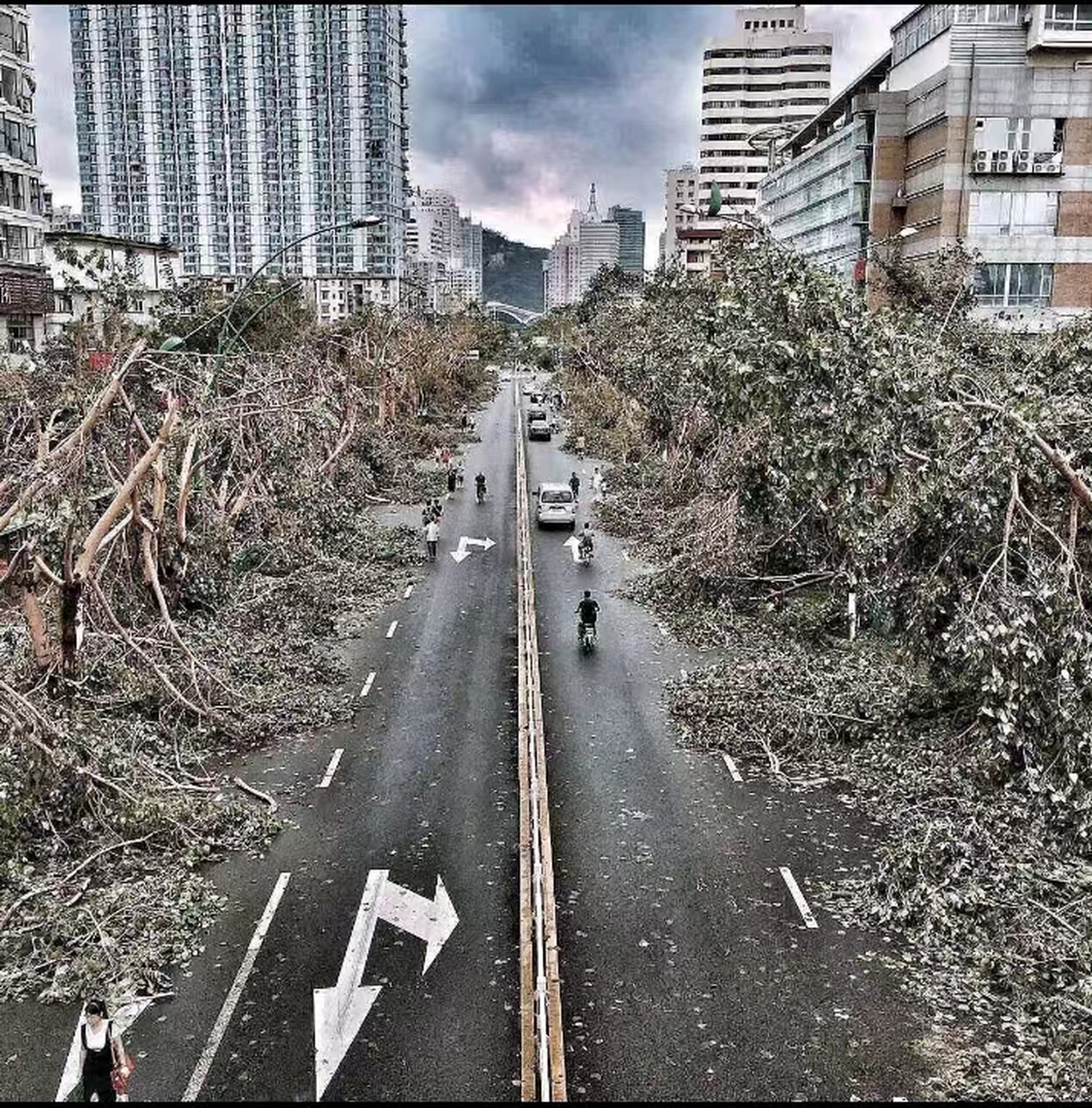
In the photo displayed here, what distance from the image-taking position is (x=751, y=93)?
142250 mm

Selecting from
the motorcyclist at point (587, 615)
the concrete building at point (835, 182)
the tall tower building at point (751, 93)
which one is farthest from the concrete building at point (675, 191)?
the motorcyclist at point (587, 615)

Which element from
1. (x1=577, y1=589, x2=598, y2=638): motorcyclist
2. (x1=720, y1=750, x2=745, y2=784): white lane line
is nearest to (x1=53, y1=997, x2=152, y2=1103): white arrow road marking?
(x1=720, y1=750, x2=745, y2=784): white lane line

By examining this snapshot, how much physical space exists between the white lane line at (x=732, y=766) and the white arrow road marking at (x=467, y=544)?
52.2 feet

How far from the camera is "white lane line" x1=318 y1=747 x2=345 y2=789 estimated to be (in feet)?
51.6

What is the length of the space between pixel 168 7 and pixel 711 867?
162 m

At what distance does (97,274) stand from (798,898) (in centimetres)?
3751

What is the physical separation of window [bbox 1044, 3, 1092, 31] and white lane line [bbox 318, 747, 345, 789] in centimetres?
4537

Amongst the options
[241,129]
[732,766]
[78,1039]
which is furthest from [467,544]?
[241,129]

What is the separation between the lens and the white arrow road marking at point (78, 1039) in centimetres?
936

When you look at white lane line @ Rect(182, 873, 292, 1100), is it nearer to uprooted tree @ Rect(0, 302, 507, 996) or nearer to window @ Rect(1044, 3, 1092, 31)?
uprooted tree @ Rect(0, 302, 507, 996)

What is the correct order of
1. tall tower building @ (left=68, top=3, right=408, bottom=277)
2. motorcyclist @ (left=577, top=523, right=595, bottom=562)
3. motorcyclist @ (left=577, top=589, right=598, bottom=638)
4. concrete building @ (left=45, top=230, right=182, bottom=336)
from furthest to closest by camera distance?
tall tower building @ (left=68, top=3, right=408, bottom=277) → motorcyclist @ (left=577, top=523, right=595, bottom=562) → concrete building @ (left=45, top=230, right=182, bottom=336) → motorcyclist @ (left=577, top=589, right=598, bottom=638)

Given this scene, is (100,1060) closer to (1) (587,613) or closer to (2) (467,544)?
(1) (587,613)

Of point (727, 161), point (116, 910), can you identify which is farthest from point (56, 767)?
point (727, 161)

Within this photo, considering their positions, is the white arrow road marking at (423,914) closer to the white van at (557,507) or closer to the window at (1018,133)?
the white van at (557,507)
